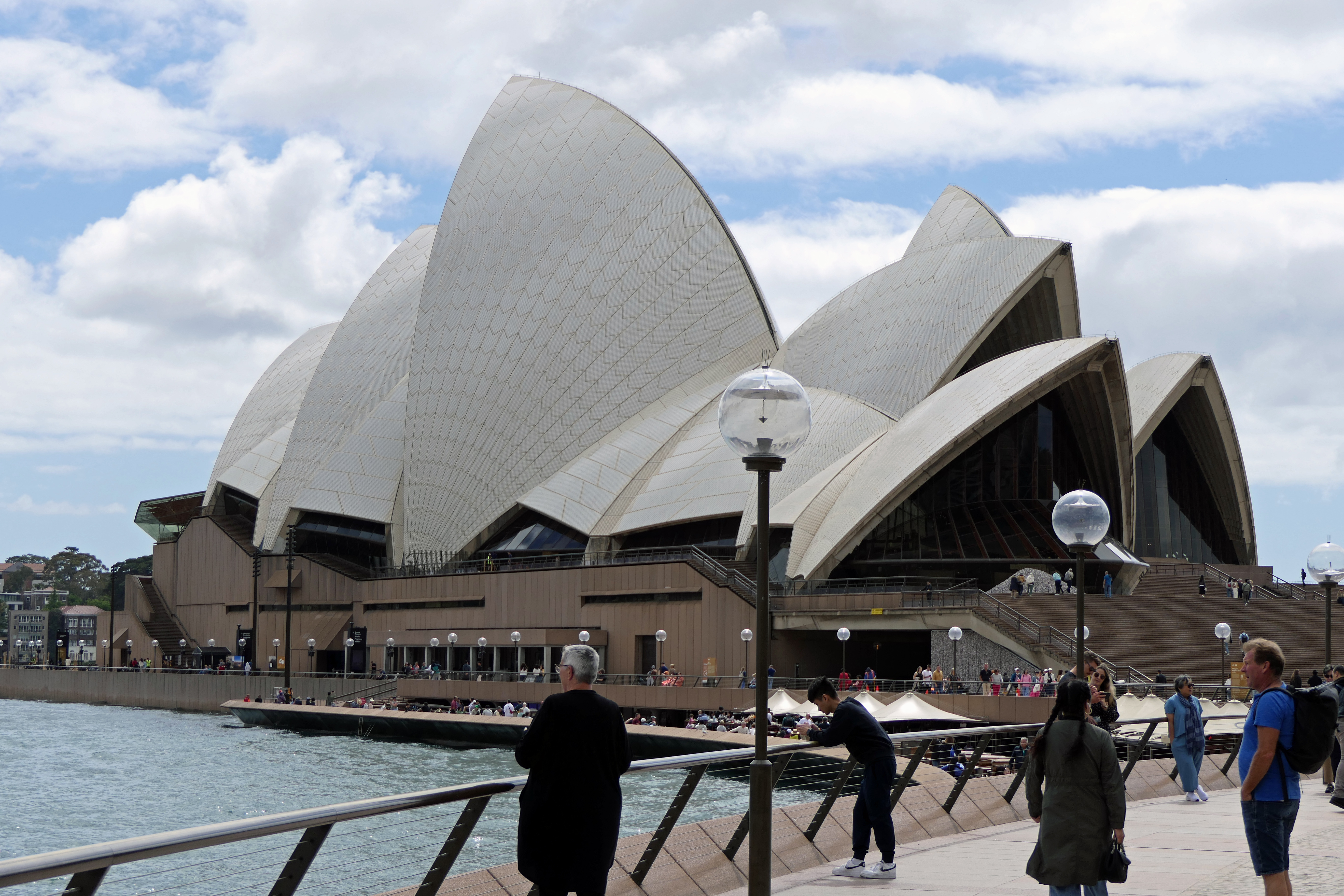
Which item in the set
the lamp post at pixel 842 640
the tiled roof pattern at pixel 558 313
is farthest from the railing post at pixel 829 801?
the tiled roof pattern at pixel 558 313

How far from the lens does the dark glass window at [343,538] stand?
180 ft

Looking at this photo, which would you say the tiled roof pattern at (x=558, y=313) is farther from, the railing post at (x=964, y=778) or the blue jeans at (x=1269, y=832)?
the blue jeans at (x=1269, y=832)

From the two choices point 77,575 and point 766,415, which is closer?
point 766,415

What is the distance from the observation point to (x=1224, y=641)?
2823cm

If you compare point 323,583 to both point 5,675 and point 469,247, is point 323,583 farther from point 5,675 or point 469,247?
point 5,675

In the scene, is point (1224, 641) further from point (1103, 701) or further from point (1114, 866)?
point (1114, 866)

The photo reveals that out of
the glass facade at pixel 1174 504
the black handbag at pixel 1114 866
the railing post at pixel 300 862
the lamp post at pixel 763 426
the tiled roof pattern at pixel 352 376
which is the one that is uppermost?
the tiled roof pattern at pixel 352 376

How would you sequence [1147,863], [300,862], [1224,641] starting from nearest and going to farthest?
[300,862], [1147,863], [1224,641]

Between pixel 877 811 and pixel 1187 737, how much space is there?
18.3 ft

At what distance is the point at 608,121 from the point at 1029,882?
44.9m

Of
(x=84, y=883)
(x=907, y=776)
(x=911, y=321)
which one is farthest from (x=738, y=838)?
(x=911, y=321)

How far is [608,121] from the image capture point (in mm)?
49750

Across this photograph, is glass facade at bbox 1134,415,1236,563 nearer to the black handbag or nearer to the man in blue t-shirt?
the man in blue t-shirt

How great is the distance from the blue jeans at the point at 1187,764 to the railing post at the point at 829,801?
4.57 m
